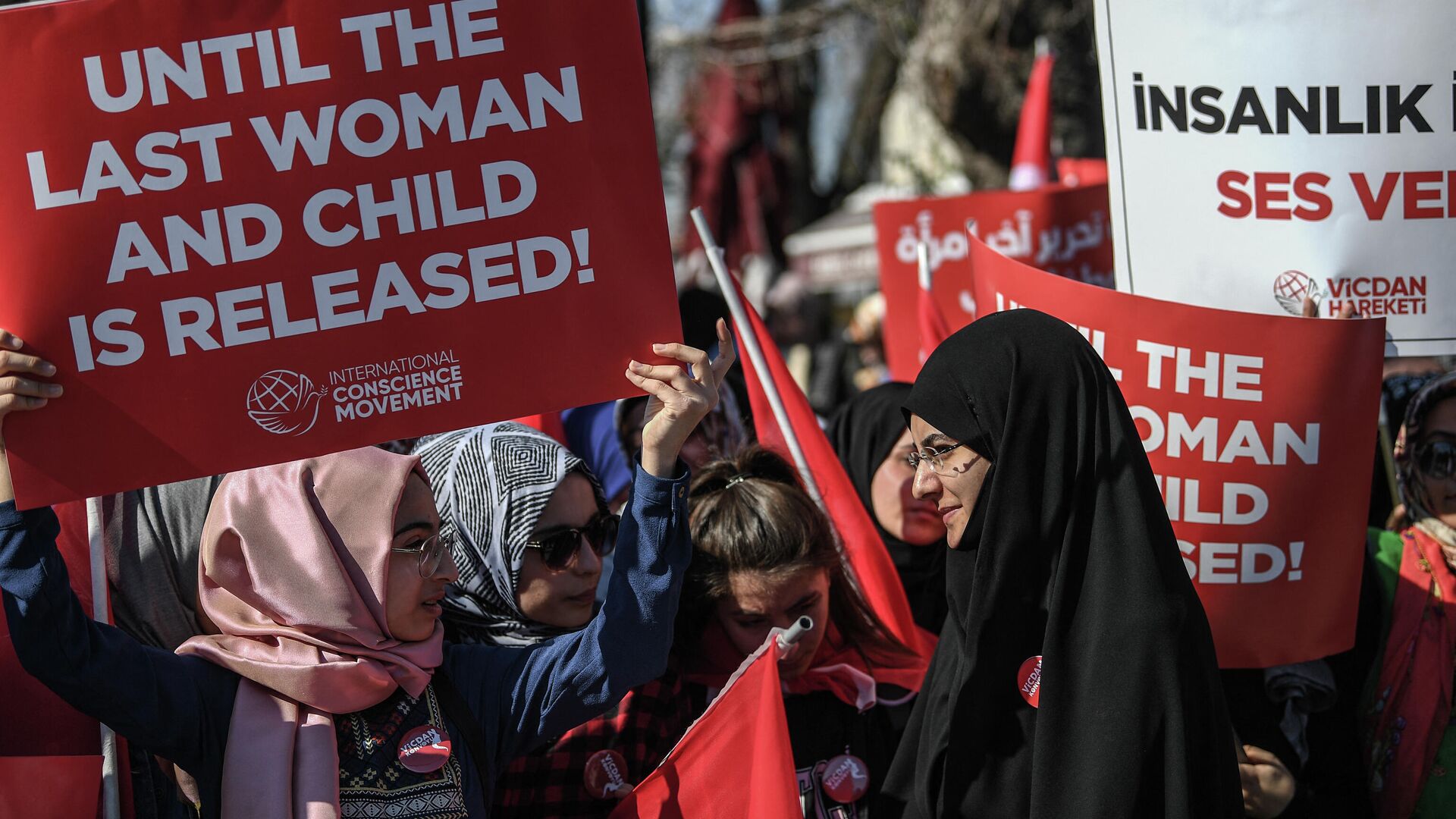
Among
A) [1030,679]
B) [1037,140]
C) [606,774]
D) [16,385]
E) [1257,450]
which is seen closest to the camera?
[16,385]

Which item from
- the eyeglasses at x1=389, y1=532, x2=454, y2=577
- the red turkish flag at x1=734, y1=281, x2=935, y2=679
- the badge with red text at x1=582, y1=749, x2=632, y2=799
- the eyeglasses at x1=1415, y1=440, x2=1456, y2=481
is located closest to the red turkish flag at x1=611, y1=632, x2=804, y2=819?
the badge with red text at x1=582, y1=749, x2=632, y2=799

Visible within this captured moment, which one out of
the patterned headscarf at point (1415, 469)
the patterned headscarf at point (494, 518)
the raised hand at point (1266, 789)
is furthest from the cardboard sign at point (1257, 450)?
the patterned headscarf at point (494, 518)

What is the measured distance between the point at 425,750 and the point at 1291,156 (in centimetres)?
260

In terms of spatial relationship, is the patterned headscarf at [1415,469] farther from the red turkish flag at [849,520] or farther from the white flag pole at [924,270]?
the white flag pole at [924,270]

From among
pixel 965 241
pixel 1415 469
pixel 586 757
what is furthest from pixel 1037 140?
pixel 586 757

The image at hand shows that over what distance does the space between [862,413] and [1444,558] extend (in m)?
1.64

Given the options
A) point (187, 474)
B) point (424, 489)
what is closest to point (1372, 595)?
point (424, 489)

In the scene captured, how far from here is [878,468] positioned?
3.93 metres

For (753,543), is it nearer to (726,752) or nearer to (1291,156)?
(726,752)

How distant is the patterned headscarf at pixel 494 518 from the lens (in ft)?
9.46

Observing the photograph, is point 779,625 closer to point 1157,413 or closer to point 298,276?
point 1157,413

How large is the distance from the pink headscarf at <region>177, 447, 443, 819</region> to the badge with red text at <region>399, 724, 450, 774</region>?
80 mm

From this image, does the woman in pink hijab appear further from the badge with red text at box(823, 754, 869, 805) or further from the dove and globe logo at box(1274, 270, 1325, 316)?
the dove and globe logo at box(1274, 270, 1325, 316)

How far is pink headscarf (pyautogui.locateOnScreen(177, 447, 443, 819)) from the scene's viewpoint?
7.47ft
